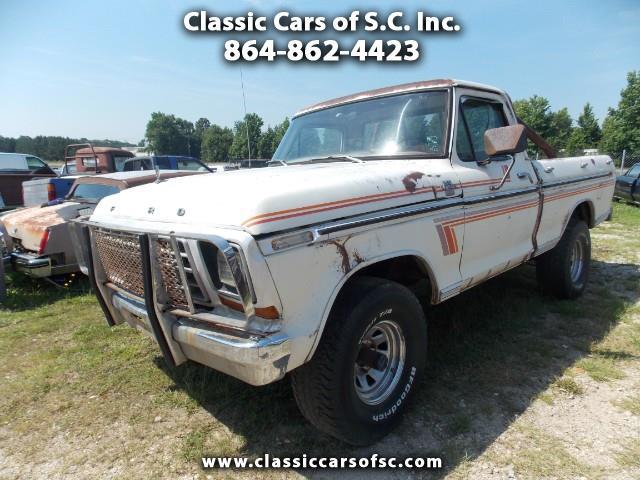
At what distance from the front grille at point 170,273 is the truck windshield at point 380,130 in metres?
1.65

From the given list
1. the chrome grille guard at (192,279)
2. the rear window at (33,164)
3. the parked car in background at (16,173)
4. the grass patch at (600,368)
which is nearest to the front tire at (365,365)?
the chrome grille guard at (192,279)

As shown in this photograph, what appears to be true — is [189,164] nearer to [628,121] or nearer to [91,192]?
[91,192]

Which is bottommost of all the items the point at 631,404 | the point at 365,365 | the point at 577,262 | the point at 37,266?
the point at 631,404

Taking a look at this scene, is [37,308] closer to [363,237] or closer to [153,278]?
[153,278]

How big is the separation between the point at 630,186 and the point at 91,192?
43.2 feet

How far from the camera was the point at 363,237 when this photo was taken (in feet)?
7.34

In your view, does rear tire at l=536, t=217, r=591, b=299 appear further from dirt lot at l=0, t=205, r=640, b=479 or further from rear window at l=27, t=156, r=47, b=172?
rear window at l=27, t=156, r=47, b=172

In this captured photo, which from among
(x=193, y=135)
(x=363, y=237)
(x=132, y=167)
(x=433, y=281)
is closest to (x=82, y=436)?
(x=363, y=237)

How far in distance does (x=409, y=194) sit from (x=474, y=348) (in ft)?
5.62

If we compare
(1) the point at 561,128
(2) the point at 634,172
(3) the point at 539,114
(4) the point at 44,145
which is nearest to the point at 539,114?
(3) the point at 539,114

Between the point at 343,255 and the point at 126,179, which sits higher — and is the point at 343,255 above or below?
below

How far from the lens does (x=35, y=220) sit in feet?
17.5

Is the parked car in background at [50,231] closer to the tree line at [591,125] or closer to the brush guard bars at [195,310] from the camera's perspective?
the brush guard bars at [195,310]

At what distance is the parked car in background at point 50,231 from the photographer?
5070 mm
